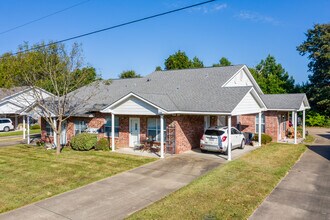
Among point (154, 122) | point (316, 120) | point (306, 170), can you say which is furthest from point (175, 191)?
point (316, 120)

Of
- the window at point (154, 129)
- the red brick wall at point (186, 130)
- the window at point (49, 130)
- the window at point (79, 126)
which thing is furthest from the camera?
the window at point (49, 130)

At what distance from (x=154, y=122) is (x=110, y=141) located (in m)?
4.10

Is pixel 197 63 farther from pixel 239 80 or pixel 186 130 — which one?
pixel 186 130

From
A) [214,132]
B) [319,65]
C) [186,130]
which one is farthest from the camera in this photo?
[319,65]

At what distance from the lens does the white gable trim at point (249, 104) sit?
1618 cm

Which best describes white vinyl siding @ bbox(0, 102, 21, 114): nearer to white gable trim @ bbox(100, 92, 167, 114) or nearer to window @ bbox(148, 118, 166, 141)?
white gable trim @ bbox(100, 92, 167, 114)

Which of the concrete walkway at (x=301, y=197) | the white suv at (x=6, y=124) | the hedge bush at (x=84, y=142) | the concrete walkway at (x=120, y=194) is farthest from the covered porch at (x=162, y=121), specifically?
the white suv at (x=6, y=124)

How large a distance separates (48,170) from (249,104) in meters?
12.8

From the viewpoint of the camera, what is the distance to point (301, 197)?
9.45 metres

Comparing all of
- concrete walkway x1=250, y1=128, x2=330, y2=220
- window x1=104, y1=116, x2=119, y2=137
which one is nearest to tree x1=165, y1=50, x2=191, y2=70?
window x1=104, y1=116, x2=119, y2=137

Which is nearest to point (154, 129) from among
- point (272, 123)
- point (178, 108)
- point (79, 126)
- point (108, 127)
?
point (178, 108)

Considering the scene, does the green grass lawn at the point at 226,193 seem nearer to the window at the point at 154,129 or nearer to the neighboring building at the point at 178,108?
the neighboring building at the point at 178,108

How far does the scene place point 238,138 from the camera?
18.3 metres

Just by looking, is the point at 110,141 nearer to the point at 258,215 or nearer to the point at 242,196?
the point at 242,196
